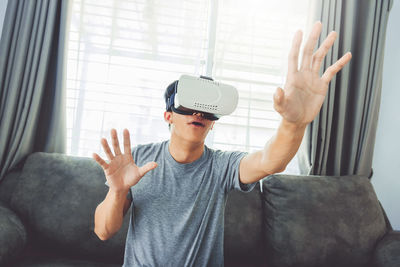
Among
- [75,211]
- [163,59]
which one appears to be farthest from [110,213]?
[163,59]

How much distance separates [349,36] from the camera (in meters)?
1.87

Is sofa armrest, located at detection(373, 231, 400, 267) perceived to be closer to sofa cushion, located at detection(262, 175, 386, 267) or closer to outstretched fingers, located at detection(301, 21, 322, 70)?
sofa cushion, located at detection(262, 175, 386, 267)

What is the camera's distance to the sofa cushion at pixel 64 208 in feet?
4.50

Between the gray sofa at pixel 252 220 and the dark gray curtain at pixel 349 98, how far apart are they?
0.28 meters

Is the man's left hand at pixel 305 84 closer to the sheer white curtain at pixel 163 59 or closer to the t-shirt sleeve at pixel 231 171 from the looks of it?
the t-shirt sleeve at pixel 231 171

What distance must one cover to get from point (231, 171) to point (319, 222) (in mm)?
793

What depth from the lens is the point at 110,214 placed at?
0.91 metres

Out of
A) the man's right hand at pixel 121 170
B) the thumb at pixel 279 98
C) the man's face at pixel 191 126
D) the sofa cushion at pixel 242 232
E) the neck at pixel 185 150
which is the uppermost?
the thumb at pixel 279 98

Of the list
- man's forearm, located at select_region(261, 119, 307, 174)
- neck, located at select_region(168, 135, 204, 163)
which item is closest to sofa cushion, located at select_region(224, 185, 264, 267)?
neck, located at select_region(168, 135, 204, 163)

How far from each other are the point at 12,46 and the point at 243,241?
68.3 inches

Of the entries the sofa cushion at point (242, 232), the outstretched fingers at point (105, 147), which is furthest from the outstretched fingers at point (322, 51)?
the sofa cushion at point (242, 232)

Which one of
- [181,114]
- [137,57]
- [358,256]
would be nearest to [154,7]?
[137,57]

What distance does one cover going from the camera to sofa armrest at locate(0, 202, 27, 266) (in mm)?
1111

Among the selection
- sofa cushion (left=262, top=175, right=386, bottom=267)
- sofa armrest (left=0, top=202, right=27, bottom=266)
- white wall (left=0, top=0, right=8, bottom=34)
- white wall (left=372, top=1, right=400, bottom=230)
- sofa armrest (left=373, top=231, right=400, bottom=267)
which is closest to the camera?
sofa armrest (left=0, top=202, right=27, bottom=266)
